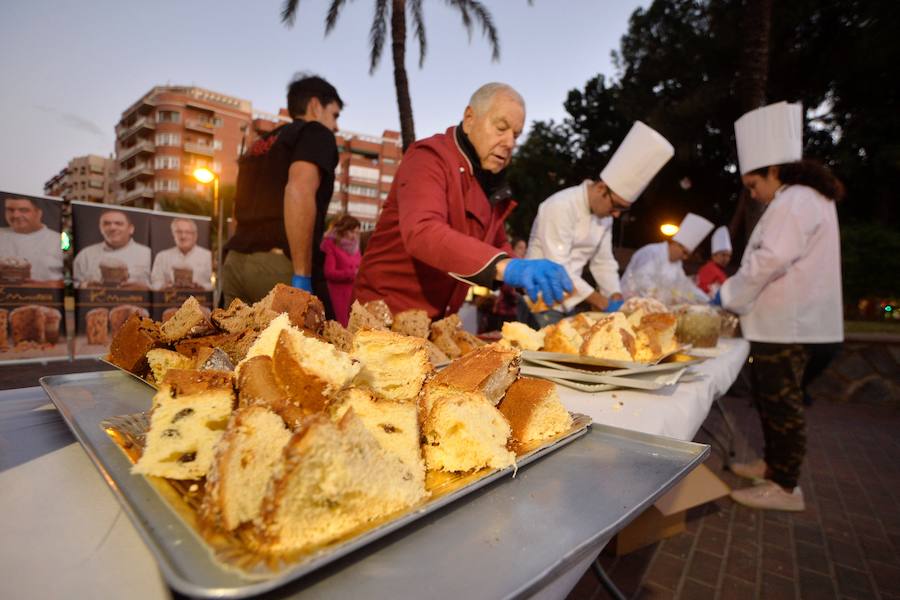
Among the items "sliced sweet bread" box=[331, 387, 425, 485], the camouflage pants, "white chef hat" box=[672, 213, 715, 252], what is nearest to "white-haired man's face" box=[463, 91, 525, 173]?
"sliced sweet bread" box=[331, 387, 425, 485]

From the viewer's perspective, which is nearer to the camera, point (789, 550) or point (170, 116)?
point (789, 550)

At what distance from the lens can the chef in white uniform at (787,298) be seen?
2.99 metres

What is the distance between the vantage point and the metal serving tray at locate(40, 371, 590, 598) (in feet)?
1.46

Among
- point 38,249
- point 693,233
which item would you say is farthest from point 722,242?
point 38,249

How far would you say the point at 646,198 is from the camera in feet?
53.3

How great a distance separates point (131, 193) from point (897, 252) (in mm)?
77212

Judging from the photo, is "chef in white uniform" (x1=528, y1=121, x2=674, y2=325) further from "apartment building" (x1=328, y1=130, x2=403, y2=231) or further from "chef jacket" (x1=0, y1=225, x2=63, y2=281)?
"apartment building" (x1=328, y1=130, x2=403, y2=231)

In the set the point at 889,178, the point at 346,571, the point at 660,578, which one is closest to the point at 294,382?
the point at 346,571

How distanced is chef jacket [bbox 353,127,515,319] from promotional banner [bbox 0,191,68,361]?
3.94 m

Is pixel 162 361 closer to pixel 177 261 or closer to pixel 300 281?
pixel 300 281

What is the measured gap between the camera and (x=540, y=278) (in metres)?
1.97

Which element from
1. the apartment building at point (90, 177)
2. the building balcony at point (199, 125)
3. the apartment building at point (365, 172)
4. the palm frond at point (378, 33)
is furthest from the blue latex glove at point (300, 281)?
the apartment building at point (90, 177)

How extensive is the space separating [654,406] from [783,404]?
2.40m

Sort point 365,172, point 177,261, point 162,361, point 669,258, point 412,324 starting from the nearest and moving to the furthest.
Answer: point 162,361, point 412,324, point 177,261, point 669,258, point 365,172
